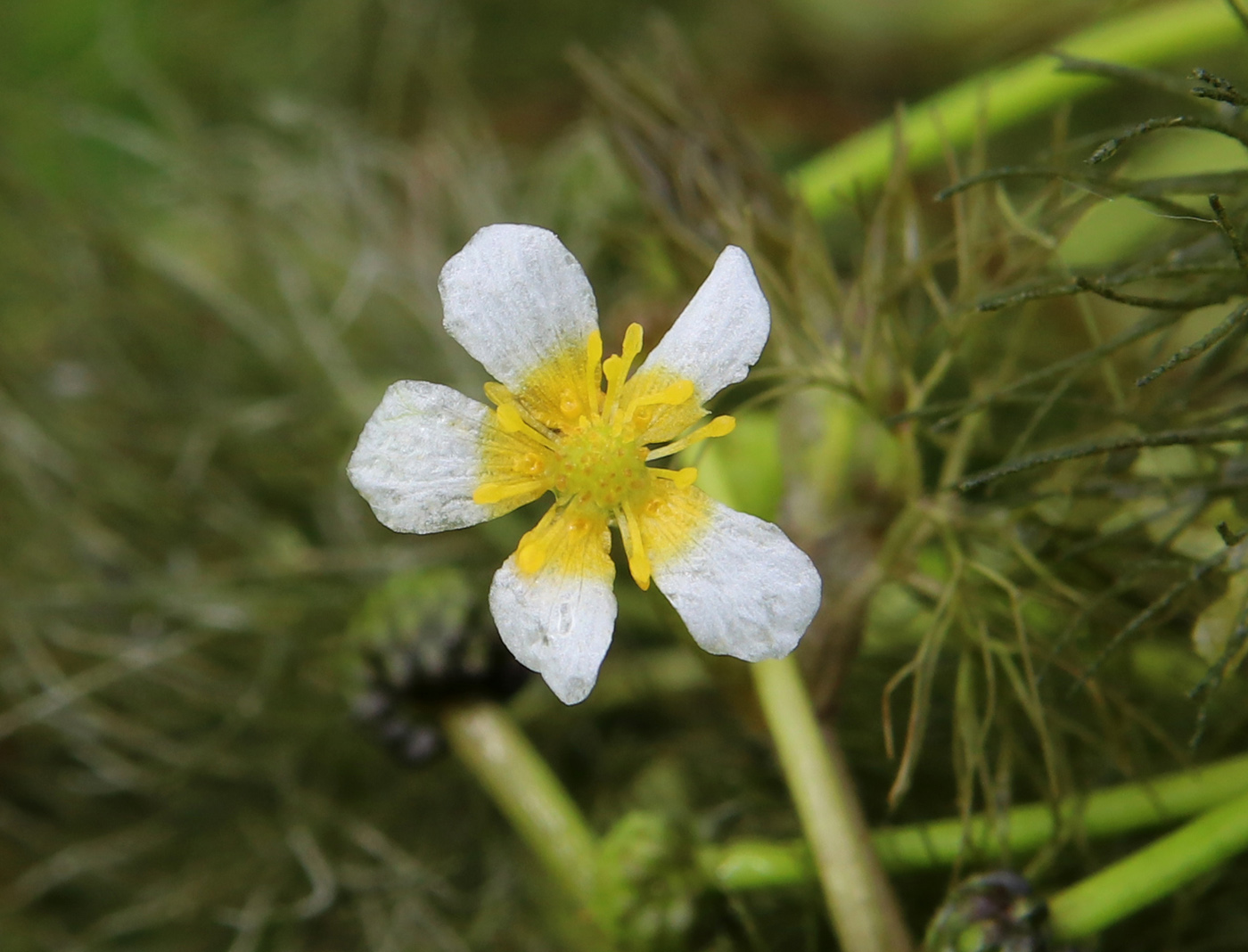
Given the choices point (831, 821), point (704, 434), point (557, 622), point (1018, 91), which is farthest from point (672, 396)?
point (1018, 91)

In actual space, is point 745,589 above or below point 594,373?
below

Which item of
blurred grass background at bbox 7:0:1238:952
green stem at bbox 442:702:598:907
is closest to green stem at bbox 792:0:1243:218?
blurred grass background at bbox 7:0:1238:952

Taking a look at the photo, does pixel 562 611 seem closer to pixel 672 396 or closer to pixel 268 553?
pixel 672 396

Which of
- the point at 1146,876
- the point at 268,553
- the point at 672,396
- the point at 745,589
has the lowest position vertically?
the point at 1146,876

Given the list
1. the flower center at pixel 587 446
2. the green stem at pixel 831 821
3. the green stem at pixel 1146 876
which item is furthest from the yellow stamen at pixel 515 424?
the green stem at pixel 1146 876

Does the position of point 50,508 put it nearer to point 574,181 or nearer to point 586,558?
point 574,181

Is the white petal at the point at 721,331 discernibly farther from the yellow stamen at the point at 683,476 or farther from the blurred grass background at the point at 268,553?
the blurred grass background at the point at 268,553

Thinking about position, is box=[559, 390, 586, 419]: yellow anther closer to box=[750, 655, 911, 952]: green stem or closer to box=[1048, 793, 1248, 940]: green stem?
box=[750, 655, 911, 952]: green stem

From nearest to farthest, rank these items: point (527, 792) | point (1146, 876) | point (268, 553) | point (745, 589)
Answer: point (745, 589)
point (1146, 876)
point (527, 792)
point (268, 553)
